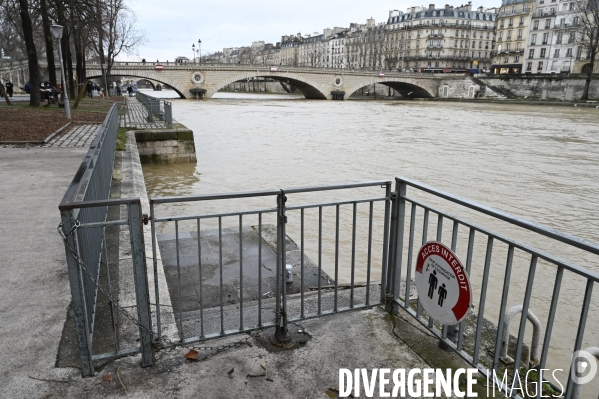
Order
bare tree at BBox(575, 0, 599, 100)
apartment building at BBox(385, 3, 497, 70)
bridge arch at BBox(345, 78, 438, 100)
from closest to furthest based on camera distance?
bare tree at BBox(575, 0, 599, 100), bridge arch at BBox(345, 78, 438, 100), apartment building at BBox(385, 3, 497, 70)

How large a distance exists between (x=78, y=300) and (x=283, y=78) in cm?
6515

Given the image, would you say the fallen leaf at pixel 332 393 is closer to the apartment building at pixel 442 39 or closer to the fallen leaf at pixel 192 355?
the fallen leaf at pixel 192 355

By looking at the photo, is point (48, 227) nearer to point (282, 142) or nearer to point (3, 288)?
point (3, 288)

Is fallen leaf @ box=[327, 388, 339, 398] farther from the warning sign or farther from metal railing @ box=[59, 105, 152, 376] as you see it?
metal railing @ box=[59, 105, 152, 376]

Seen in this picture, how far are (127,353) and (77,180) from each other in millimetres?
1335

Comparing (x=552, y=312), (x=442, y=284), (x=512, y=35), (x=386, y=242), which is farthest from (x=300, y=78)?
(x=552, y=312)

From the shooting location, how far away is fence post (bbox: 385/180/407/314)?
365 centimetres

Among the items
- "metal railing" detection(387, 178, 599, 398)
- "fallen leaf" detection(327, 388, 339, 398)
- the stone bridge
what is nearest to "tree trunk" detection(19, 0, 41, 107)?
"metal railing" detection(387, 178, 599, 398)

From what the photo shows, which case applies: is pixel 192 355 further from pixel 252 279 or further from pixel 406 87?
pixel 406 87

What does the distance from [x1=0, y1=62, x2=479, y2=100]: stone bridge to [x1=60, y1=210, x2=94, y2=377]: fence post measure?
5169 centimetres

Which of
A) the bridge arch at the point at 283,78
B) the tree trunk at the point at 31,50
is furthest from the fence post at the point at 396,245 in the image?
the bridge arch at the point at 283,78

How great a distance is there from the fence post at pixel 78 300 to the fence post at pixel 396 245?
7.20 ft

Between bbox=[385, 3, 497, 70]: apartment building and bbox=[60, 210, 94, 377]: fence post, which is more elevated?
bbox=[385, 3, 497, 70]: apartment building

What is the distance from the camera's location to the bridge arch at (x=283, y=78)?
60719 millimetres
